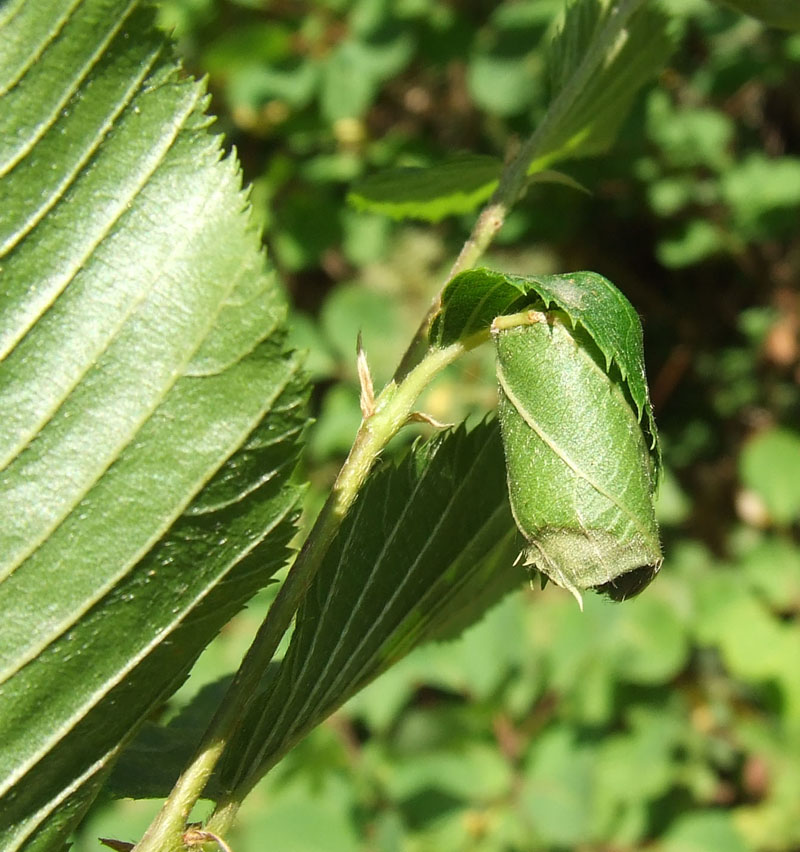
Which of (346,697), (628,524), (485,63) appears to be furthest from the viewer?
(485,63)

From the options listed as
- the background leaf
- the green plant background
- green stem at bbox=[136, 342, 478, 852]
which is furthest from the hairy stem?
the green plant background

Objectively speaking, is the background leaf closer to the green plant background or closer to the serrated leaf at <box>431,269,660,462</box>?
the serrated leaf at <box>431,269,660,462</box>

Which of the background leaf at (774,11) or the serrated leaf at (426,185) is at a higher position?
the serrated leaf at (426,185)

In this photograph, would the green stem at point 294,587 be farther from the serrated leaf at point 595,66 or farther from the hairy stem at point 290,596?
the serrated leaf at point 595,66

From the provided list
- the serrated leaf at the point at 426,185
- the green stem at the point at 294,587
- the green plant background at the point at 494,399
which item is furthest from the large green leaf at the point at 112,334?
the green plant background at the point at 494,399

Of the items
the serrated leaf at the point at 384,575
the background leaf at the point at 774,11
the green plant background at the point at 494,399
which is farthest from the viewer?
the green plant background at the point at 494,399

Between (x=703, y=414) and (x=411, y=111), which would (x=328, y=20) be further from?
(x=703, y=414)

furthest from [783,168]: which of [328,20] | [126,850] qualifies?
[126,850]

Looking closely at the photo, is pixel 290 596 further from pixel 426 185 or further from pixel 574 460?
pixel 426 185
